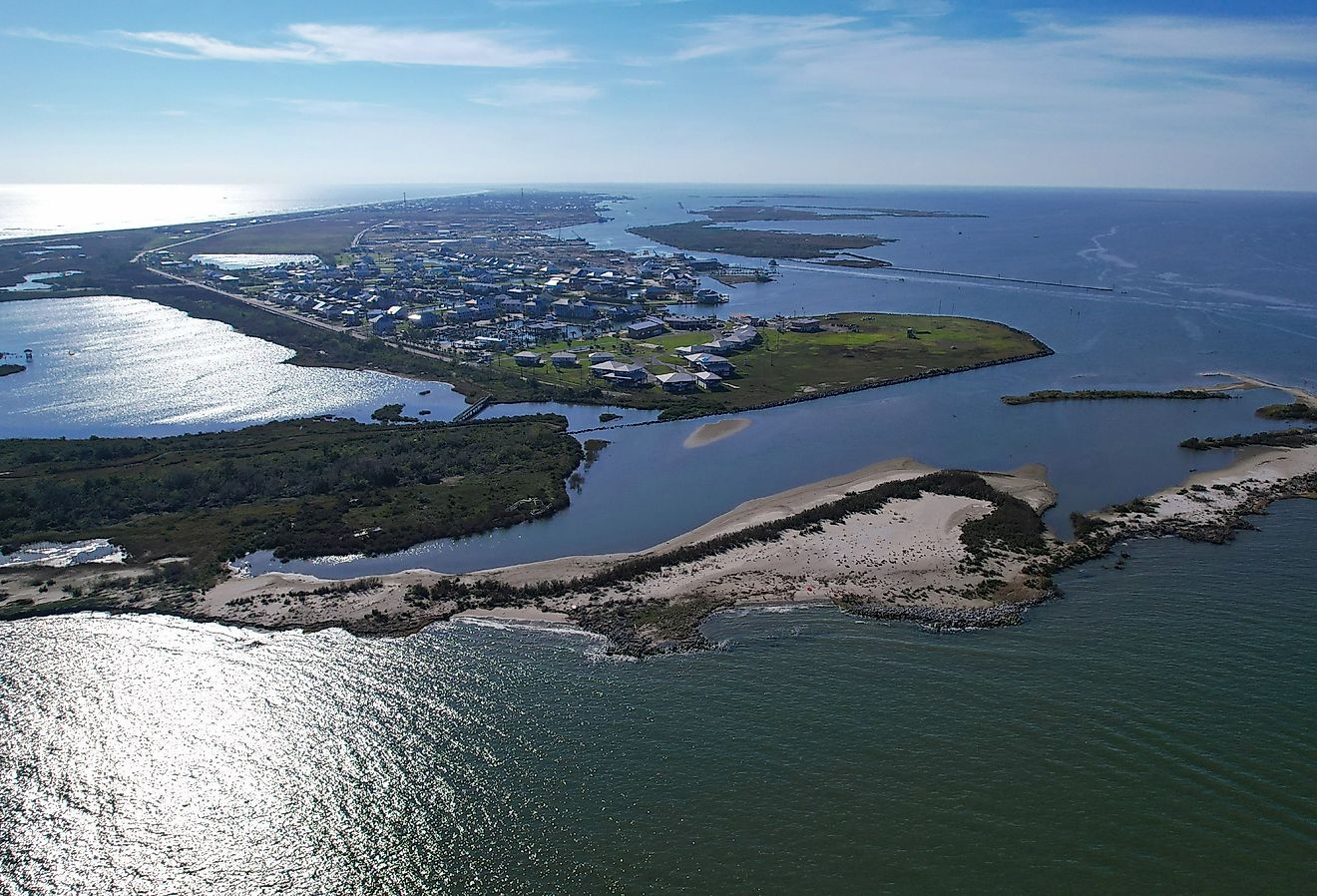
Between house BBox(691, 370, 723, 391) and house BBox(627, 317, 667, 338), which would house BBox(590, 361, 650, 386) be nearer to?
house BBox(691, 370, 723, 391)

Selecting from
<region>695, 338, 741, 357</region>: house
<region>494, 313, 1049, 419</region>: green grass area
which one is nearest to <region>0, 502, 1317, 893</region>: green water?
<region>494, 313, 1049, 419</region>: green grass area

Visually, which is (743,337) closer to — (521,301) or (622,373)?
(622,373)

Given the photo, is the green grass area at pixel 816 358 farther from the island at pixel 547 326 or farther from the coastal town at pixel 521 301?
the coastal town at pixel 521 301

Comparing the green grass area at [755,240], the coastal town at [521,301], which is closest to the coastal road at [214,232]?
the coastal town at [521,301]

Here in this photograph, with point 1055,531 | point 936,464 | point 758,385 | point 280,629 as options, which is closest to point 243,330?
point 758,385

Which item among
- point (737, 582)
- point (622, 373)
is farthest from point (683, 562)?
point (622, 373)
